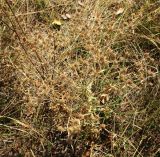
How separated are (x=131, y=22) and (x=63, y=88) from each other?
664 millimetres

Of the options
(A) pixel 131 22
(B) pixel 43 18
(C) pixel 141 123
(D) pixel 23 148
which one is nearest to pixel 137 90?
(C) pixel 141 123

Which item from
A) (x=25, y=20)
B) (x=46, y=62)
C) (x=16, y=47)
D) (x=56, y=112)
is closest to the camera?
(x=56, y=112)

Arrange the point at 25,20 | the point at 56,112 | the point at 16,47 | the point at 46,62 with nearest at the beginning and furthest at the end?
the point at 56,112 → the point at 46,62 → the point at 16,47 → the point at 25,20

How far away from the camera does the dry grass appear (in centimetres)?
201

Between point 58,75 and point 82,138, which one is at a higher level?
point 58,75

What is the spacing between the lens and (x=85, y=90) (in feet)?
6.59

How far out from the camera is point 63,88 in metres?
2.05

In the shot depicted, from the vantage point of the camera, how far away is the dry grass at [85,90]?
2.01 metres

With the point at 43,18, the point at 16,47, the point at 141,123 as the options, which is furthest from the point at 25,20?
the point at 141,123

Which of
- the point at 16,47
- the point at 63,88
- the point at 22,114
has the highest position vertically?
the point at 16,47

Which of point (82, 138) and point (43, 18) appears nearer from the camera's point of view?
point (82, 138)

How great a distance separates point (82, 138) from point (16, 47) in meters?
0.71

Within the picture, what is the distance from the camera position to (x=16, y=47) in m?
2.33

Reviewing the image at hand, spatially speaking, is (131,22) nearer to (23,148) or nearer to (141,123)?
(141,123)
